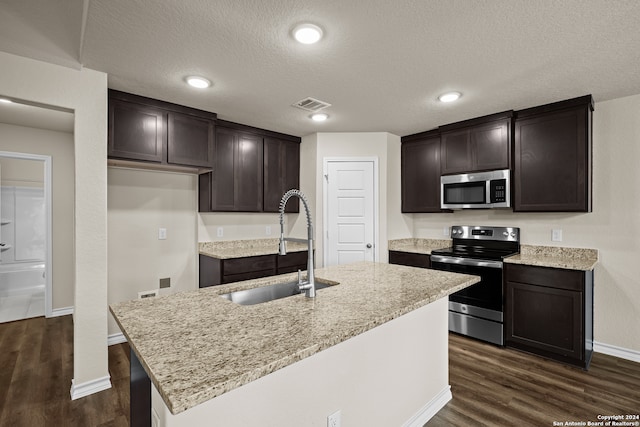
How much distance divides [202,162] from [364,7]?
2199 mm

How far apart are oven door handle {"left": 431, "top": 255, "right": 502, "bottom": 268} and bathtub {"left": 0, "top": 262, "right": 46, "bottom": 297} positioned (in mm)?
6132

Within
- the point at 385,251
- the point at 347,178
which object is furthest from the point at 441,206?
the point at 347,178

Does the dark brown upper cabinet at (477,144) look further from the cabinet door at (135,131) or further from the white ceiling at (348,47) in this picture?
the cabinet door at (135,131)

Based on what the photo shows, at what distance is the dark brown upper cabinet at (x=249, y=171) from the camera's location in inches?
143

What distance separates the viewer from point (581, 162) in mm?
2889

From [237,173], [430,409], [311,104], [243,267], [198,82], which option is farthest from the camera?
[237,173]

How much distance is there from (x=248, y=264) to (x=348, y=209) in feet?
4.68

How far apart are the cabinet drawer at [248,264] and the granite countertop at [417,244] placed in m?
1.54

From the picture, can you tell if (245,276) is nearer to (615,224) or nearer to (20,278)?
(615,224)

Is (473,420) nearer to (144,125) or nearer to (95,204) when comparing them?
(95,204)

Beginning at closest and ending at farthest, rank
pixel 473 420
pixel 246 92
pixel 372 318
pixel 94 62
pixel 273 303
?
pixel 372 318 < pixel 273 303 < pixel 473 420 < pixel 94 62 < pixel 246 92

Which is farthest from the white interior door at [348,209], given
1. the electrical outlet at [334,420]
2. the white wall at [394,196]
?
the electrical outlet at [334,420]

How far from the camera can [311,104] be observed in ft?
10.2

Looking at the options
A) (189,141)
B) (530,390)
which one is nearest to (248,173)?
(189,141)
